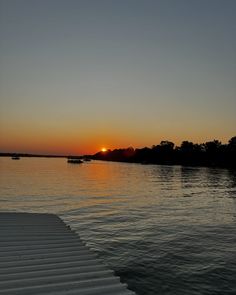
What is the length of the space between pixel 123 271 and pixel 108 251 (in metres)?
4.52

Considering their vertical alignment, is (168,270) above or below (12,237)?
below

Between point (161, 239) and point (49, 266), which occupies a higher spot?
point (49, 266)

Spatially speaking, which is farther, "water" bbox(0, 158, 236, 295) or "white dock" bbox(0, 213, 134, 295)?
"water" bbox(0, 158, 236, 295)

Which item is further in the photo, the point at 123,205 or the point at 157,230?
the point at 123,205

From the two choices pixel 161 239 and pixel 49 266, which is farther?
pixel 161 239

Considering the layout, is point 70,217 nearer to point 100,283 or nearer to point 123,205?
point 123,205

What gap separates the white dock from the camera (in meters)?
7.70

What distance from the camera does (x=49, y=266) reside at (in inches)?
357

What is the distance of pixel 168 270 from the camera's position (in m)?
18.4

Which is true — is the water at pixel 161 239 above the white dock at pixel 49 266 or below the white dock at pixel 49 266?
below

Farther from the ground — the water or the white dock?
the white dock

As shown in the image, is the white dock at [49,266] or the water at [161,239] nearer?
the white dock at [49,266]

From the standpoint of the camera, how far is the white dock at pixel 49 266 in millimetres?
7703

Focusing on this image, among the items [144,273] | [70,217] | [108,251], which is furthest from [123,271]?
[70,217]
